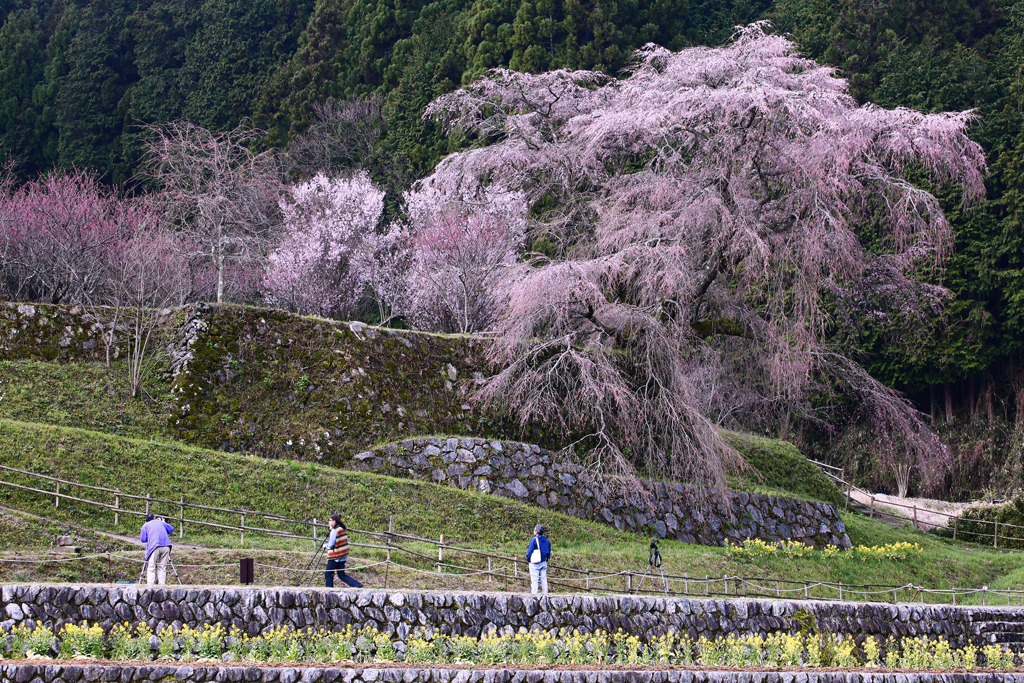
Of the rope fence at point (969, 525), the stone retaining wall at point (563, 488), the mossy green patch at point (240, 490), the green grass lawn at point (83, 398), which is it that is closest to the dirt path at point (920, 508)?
the rope fence at point (969, 525)

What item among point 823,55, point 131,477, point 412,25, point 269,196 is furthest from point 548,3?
point 131,477

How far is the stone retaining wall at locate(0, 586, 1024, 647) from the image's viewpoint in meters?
9.48

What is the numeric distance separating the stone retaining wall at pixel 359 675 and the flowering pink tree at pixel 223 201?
1657cm

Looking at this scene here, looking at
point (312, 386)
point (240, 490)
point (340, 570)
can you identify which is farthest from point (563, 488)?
point (340, 570)

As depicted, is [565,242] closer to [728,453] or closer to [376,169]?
[728,453]

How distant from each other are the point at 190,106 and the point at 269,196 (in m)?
13.7

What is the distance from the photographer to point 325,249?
1151 inches

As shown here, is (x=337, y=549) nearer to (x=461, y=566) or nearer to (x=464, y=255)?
(x=461, y=566)

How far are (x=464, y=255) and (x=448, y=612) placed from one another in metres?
15.3

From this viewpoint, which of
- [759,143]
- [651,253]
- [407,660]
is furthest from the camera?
[759,143]

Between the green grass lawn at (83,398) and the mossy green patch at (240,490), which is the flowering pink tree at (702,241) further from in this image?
the green grass lawn at (83,398)

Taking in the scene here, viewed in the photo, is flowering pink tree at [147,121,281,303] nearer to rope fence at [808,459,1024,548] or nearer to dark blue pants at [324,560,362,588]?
dark blue pants at [324,560,362,588]

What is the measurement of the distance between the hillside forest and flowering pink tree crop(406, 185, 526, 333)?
0.12m

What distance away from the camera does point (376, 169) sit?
37625 millimetres
